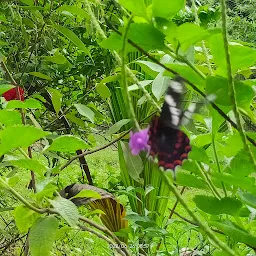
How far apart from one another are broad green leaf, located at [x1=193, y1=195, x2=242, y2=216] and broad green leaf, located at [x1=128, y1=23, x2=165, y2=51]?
0.39 ft

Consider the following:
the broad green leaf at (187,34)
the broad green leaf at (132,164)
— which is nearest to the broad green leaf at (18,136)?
the broad green leaf at (187,34)

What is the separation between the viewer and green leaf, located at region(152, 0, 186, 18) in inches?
12.4

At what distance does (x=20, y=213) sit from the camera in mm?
456

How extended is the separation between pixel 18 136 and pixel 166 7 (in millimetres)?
157

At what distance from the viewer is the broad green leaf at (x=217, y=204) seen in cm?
38

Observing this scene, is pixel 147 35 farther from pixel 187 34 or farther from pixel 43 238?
pixel 43 238

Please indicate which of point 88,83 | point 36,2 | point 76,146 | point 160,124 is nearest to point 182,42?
point 160,124

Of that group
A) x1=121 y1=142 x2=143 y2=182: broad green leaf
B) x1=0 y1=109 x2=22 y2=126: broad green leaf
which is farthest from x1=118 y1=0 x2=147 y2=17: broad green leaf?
x1=121 y1=142 x2=143 y2=182: broad green leaf

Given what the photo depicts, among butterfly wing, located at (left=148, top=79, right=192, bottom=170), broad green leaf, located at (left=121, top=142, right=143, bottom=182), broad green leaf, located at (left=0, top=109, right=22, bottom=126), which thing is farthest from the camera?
broad green leaf, located at (left=121, top=142, right=143, bottom=182)

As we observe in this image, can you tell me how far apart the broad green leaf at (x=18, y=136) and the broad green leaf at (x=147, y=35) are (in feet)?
0.35

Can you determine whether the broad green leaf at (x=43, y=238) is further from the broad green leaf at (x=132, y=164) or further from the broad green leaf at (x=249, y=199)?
the broad green leaf at (x=132, y=164)

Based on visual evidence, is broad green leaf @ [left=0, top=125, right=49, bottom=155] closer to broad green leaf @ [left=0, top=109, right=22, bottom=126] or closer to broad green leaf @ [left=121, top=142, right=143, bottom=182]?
broad green leaf @ [left=0, top=109, right=22, bottom=126]

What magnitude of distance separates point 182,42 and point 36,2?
3.46 ft

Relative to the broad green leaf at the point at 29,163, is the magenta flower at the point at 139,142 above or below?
above
